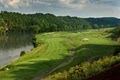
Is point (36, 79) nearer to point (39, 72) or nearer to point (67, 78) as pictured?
point (39, 72)

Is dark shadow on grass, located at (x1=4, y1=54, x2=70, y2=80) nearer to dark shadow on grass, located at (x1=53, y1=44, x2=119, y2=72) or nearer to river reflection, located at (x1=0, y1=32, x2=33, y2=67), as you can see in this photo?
dark shadow on grass, located at (x1=53, y1=44, x2=119, y2=72)

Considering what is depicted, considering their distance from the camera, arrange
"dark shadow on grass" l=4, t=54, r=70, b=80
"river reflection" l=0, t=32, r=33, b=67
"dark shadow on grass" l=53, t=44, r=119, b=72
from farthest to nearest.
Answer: "river reflection" l=0, t=32, r=33, b=67, "dark shadow on grass" l=53, t=44, r=119, b=72, "dark shadow on grass" l=4, t=54, r=70, b=80

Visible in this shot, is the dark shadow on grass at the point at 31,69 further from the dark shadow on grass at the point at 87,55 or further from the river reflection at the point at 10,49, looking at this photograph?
the river reflection at the point at 10,49

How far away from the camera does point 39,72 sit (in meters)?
60.0

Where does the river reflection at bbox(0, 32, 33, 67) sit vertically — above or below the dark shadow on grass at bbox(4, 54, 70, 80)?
below

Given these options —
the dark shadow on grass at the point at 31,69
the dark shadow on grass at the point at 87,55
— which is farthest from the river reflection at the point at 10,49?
the dark shadow on grass at the point at 87,55

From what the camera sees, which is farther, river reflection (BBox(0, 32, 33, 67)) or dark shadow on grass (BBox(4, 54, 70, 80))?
river reflection (BBox(0, 32, 33, 67))

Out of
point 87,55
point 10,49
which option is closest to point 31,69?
point 87,55

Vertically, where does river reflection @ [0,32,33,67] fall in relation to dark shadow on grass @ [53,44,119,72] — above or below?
below

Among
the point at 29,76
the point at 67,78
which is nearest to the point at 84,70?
the point at 67,78

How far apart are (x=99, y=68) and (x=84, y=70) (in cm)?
245

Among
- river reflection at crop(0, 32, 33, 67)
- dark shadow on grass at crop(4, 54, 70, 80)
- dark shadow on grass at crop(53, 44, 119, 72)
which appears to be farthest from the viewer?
river reflection at crop(0, 32, 33, 67)

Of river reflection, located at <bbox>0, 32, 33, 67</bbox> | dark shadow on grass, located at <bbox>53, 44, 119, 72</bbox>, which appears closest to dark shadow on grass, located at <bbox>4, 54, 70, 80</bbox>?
dark shadow on grass, located at <bbox>53, 44, 119, 72</bbox>

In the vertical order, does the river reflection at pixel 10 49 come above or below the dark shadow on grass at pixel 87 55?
below
